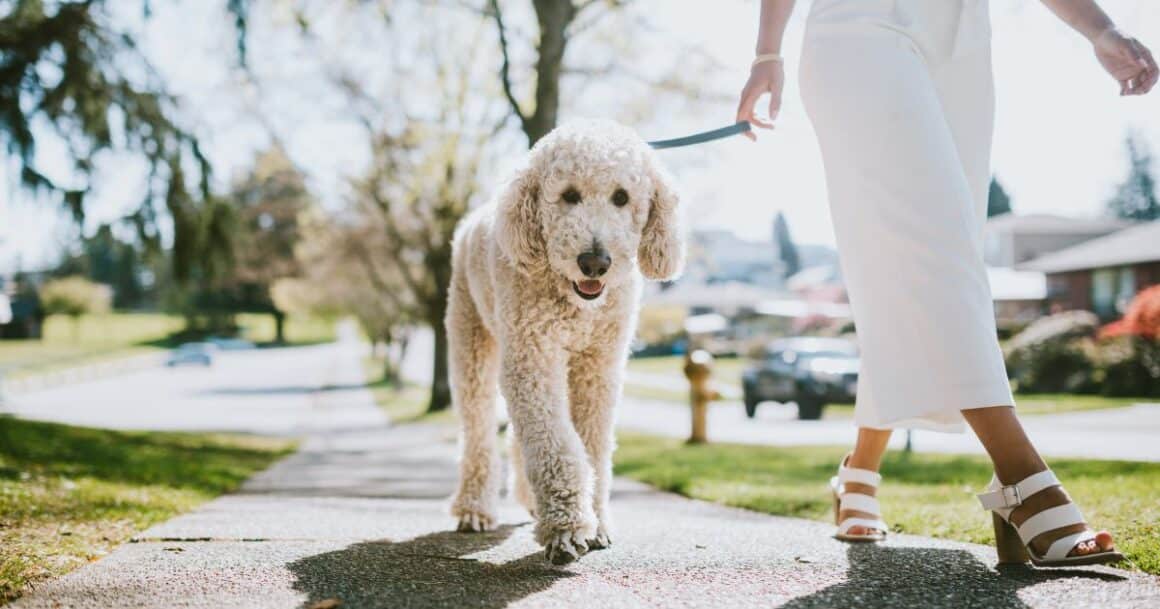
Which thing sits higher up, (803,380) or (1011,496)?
(1011,496)

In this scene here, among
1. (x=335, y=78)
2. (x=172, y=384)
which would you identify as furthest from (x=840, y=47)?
(x=172, y=384)

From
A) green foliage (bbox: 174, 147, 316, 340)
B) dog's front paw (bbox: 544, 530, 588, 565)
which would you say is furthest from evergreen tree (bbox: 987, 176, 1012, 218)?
dog's front paw (bbox: 544, 530, 588, 565)

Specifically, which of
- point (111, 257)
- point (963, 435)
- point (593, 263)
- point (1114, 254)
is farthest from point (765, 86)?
point (1114, 254)

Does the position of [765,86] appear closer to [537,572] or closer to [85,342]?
[537,572]

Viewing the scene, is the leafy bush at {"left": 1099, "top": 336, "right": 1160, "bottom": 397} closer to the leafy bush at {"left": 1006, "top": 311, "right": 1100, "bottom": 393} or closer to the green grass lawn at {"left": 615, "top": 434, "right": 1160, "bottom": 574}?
the leafy bush at {"left": 1006, "top": 311, "right": 1100, "bottom": 393}

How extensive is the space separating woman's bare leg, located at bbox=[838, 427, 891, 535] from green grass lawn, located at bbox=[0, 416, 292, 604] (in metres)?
2.55

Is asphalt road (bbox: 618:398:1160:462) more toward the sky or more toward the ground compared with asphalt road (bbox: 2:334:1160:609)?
more toward the ground

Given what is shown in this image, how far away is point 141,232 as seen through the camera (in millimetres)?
9664

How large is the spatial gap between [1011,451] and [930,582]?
413mm

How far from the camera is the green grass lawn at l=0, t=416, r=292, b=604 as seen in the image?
293cm

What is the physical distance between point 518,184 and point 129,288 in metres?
109

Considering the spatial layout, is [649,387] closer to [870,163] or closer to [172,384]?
[172,384]

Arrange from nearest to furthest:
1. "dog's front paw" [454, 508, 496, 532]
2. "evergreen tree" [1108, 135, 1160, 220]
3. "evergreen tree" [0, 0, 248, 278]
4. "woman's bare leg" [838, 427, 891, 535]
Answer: "woman's bare leg" [838, 427, 891, 535] → "dog's front paw" [454, 508, 496, 532] → "evergreen tree" [0, 0, 248, 278] → "evergreen tree" [1108, 135, 1160, 220]

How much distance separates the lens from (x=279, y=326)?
89.6 m
